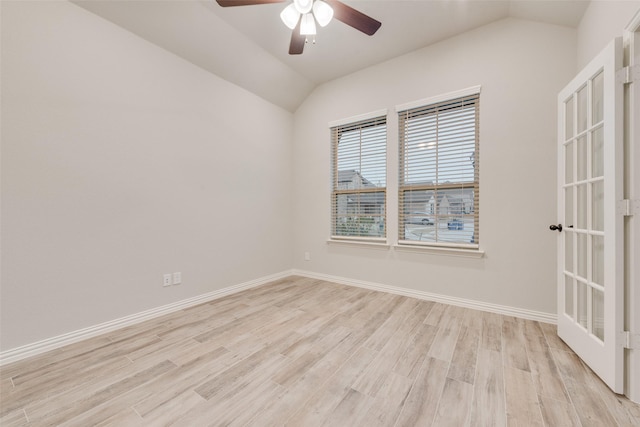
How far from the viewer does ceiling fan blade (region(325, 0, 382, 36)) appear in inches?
75.2

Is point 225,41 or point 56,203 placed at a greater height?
point 225,41

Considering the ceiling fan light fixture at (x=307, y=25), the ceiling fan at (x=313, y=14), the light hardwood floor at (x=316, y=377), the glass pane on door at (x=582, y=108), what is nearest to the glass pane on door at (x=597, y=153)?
the glass pane on door at (x=582, y=108)

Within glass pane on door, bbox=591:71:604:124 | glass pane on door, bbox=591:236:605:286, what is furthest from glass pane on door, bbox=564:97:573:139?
glass pane on door, bbox=591:236:605:286

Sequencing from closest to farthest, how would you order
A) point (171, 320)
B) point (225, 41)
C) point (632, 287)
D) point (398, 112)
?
point (632, 287) < point (171, 320) < point (225, 41) < point (398, 112)

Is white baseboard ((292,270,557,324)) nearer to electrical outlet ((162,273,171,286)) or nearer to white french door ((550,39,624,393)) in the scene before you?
white french door ((550,39,624,393))

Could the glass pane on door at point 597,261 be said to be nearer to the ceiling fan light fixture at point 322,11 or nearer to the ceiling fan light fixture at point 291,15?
the ceiling fan light fixture at point 322,11

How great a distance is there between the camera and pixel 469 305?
279 centimetres

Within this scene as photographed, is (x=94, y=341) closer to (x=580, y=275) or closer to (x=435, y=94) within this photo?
(x=580, y=275)

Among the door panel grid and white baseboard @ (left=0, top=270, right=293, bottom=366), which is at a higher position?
the door panel grid

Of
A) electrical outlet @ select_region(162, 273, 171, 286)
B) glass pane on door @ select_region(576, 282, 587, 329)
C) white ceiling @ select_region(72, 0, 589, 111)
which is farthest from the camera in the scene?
electrical outlet @ select_region(162, 273, 171, 286)

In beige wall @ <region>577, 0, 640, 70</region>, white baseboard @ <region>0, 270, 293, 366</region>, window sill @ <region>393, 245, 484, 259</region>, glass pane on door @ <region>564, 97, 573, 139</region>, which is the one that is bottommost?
Result: white baseboard @ <region>0, 270, 293, 366</region>

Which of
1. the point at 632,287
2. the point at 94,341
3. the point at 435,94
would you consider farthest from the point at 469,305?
the point at 94,341

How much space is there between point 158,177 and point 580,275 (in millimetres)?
3876

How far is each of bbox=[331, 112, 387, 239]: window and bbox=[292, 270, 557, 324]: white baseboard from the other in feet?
2.19
